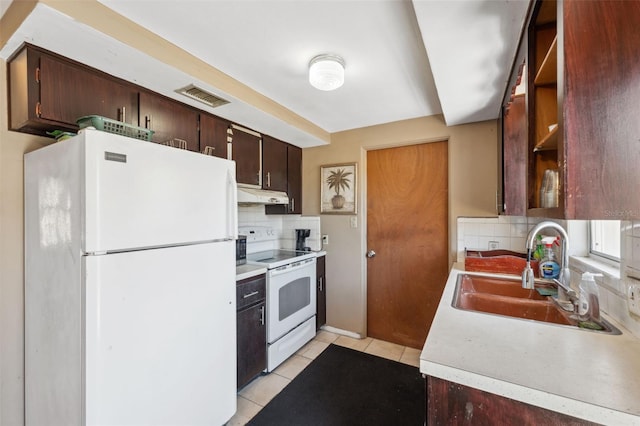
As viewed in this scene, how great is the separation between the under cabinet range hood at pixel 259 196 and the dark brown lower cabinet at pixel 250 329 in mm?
636

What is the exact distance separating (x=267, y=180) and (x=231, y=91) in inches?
39.2

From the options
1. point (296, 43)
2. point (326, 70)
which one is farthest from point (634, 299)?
point (296, 43)

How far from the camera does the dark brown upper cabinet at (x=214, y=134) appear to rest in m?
2.00

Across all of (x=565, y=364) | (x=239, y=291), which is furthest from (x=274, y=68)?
(x=565, y=364)

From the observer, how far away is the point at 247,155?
2.39 meters

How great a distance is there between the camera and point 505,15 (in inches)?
40.7

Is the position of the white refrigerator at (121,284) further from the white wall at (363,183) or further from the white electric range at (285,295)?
the white wall at (363,183)

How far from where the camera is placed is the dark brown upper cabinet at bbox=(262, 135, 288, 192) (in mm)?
2605

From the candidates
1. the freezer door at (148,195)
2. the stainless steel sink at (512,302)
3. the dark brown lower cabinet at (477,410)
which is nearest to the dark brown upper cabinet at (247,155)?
the freezer door at (148,195)

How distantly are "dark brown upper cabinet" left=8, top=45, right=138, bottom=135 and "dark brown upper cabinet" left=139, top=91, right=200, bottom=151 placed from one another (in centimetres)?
16

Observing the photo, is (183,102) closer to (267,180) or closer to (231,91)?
(231,91)

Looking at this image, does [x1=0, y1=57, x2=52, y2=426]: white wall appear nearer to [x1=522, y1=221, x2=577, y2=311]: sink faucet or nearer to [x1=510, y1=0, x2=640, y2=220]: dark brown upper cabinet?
[x1=510, y1=0, x2=640, y2=220]: dark brown upper cabinet

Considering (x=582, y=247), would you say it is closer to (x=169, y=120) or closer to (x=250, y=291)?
(x=250, y=291)

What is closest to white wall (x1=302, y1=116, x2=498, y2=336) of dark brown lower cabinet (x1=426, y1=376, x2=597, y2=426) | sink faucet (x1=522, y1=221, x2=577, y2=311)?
sink faucet (x1=522, y1=221, x2=577, y2=311)
